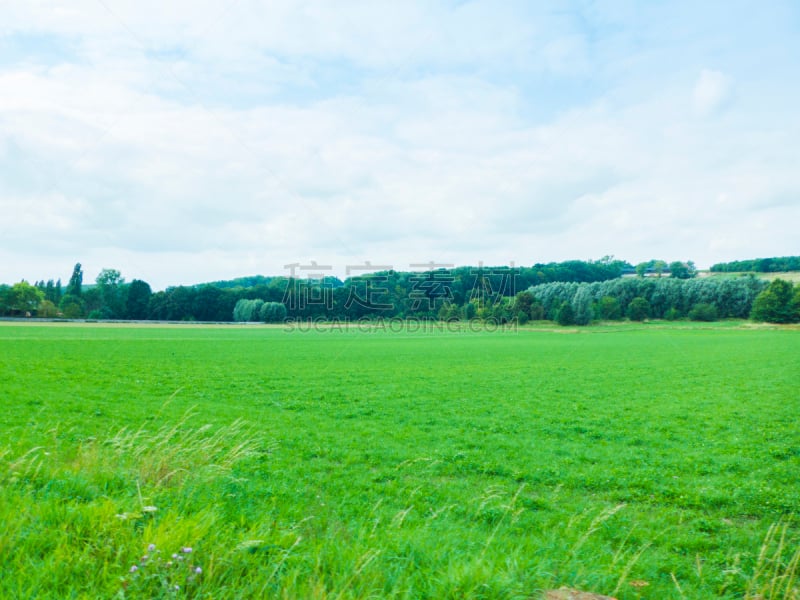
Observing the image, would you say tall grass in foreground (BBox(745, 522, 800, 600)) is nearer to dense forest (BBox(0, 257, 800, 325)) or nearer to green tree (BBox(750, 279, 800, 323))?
green tree (BBox(750, 279, 800, 323))

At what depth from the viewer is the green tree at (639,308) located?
112875 millimetres

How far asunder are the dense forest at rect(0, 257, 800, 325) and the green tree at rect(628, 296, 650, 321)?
24cm

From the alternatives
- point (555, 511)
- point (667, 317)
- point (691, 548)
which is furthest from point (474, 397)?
point (667, 317)

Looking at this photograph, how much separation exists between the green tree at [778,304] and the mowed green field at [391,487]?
77.3 metres

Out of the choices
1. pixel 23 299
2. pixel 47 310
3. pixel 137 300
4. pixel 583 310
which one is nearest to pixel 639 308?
pixel 583 310

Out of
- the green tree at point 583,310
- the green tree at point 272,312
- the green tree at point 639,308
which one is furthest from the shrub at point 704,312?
the green tree at point 272,312

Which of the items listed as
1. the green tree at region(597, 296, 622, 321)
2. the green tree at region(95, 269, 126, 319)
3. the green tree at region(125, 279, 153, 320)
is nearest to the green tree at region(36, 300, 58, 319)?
the green tree at region(95, 269, 126, 319)

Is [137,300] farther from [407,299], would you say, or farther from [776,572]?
[776,572]

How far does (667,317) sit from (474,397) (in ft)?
340

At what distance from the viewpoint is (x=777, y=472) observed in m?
11.1

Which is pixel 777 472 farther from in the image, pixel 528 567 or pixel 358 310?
pixel 358 310

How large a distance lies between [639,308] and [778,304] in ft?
93.0

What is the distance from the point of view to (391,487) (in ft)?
30.6

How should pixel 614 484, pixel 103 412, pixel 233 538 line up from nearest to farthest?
pixel 233 538, pixel 614 484, pixel 103 412
